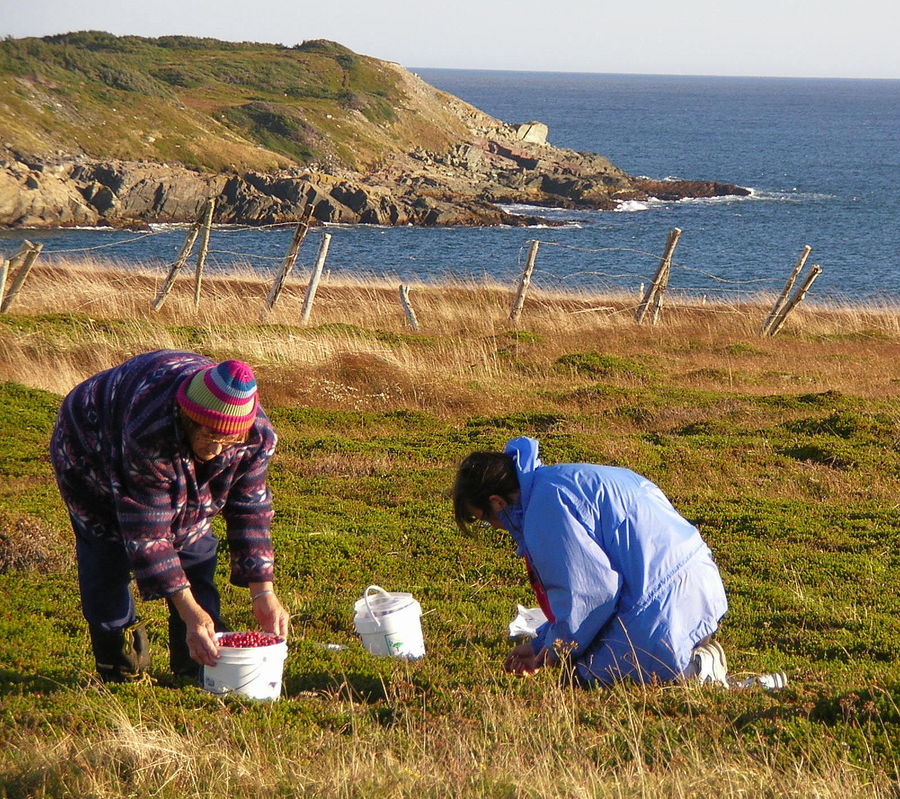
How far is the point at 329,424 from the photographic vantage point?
1270 centimetres

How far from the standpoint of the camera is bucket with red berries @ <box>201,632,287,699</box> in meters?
4.75

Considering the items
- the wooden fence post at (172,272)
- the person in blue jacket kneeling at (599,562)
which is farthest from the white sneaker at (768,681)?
the wooden fence post at (172,272)

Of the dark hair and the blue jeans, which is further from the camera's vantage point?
the dark hair

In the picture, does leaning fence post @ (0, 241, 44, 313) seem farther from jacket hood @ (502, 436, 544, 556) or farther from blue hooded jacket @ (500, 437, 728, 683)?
blue hooded jacket @ (500, 437, 728, 683)

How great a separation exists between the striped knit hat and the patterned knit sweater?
0.55 ft

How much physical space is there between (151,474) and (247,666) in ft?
→ 3.77

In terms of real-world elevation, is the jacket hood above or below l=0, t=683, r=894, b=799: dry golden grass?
above

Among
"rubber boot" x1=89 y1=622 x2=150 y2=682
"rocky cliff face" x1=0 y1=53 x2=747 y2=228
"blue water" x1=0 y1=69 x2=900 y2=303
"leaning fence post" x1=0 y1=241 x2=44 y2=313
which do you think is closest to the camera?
"rubber boot" x1=89 y1=622 x2=150 y2=682

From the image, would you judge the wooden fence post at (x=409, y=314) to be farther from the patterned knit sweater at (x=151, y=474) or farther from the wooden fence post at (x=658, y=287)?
the patterned knit sweater at (x=151, y=474)

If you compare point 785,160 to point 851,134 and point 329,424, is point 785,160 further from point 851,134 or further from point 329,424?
point 329,424

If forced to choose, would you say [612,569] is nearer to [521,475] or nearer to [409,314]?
[521,475]

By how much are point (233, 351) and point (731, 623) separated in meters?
9.68

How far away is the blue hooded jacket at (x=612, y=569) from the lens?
15.5ft

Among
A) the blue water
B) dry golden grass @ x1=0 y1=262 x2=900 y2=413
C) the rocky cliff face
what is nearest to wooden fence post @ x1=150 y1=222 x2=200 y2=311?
dry golden grass @ x1=0 y1=262 x2=900 y2=413
